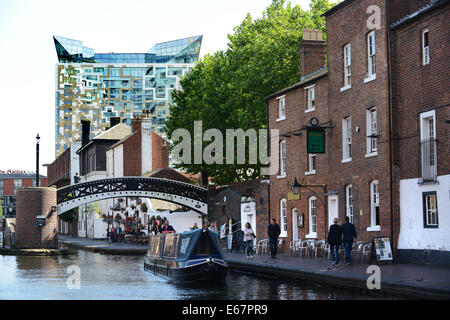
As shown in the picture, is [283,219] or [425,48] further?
[283,219]

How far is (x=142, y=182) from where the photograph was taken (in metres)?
52.8

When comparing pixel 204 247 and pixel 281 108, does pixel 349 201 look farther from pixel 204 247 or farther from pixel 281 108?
pixel 281 108

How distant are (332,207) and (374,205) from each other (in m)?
3.90

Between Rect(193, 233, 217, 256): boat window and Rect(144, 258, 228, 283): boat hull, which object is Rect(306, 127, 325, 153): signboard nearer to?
Rect(193, 233, 217, 256): boat window

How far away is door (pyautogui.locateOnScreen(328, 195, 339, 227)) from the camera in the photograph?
31516 mm

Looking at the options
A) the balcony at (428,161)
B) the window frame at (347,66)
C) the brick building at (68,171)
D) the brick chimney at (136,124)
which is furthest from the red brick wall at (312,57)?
the brick building at (68,171)

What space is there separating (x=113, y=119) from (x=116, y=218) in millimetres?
24033

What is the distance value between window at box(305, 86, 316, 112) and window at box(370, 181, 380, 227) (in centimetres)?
702

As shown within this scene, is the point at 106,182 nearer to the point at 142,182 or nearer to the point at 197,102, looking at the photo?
the point at 142,182

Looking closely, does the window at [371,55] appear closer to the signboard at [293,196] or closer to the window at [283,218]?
the signboard at [293,196]

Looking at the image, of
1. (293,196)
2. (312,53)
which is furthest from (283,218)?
(312,53)

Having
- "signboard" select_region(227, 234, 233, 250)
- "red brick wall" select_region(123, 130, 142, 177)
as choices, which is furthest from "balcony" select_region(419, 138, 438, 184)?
"red brick wall" select_region(123, 130, 142, 177)

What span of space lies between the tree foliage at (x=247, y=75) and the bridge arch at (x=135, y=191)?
6.77ft

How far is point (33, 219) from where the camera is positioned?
4538 centimetres
